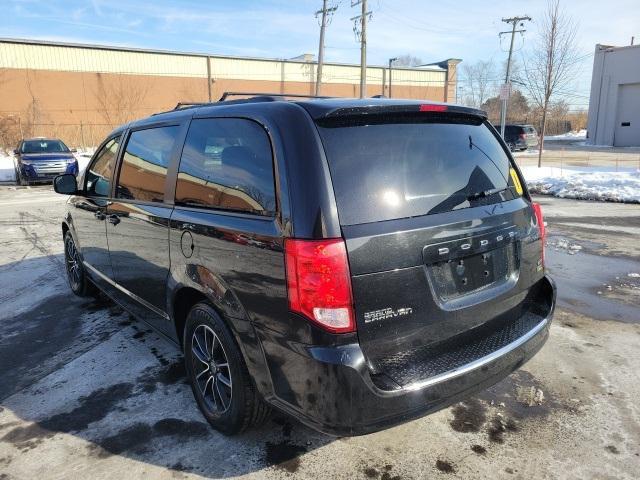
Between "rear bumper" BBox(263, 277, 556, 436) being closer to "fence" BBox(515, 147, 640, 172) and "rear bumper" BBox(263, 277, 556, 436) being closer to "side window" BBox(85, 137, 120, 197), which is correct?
"side window" BBox(85, 137, 120, 197)

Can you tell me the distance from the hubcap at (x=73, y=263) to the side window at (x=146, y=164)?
186 centimetres

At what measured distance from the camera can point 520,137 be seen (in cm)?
3294

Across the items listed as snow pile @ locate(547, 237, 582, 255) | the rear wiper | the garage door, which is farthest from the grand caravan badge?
the garage door

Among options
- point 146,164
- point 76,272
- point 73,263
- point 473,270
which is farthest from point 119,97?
point 473,270

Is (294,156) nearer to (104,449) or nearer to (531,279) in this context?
(531,279)

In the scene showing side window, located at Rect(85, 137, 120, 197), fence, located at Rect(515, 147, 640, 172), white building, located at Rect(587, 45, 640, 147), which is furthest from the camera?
white building, located at Rect(587, 45, 640, 147)

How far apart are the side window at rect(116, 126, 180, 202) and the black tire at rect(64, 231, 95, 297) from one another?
1.75 m

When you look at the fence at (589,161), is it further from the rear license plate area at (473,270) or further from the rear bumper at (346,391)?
the rear bumper at (346,391)

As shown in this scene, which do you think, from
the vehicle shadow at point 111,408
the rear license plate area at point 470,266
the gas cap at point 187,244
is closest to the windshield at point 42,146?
the vehicle shadow at point 111,408

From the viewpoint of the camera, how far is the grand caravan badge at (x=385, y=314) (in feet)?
7.22

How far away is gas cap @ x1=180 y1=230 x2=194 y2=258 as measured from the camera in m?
2.86

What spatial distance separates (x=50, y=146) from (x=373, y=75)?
3945 cm

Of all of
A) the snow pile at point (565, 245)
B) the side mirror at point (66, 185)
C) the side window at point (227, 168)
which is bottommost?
the snow pile at point (565, 245)

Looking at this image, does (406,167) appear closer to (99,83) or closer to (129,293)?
(129,293)
